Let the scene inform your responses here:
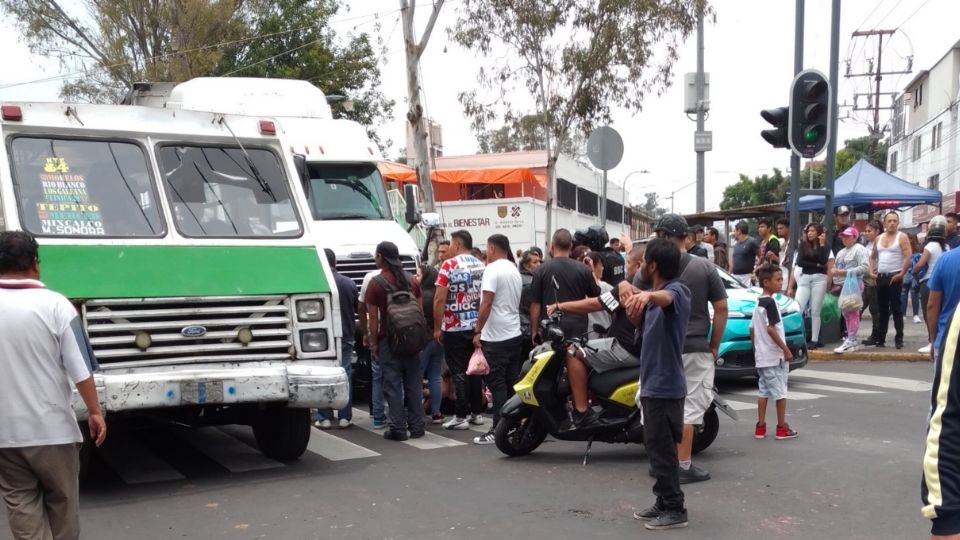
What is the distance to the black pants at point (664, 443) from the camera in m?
5.82

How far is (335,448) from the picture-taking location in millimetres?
8516

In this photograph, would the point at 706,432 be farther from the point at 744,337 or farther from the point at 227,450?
the point at 227,450

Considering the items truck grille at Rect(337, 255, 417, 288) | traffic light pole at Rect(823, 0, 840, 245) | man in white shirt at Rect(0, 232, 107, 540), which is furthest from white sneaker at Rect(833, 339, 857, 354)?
man in white shirt at Rect(0, 232, 107, 540)

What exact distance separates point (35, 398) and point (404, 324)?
4162mm

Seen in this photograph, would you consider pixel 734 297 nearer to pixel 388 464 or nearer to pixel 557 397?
pixel 557 397

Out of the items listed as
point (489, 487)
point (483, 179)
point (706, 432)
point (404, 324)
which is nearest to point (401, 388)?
point (404, 324)

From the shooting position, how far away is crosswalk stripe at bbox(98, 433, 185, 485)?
7.45m

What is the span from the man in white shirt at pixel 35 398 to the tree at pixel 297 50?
87.4 ft

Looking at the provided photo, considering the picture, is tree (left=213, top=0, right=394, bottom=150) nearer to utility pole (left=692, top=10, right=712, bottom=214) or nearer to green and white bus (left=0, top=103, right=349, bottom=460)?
utility pole (left=692, top=10, right=712, bottom=214)

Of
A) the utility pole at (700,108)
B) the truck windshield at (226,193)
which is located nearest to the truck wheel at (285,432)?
the truck windshield at (226,193)

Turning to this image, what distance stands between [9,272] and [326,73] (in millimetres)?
28238

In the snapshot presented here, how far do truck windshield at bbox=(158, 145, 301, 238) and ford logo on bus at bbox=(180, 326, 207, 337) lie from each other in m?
0.90

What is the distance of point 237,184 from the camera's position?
8070 mm

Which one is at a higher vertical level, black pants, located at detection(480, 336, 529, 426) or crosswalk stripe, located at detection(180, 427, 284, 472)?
black pants, located at detection(480, 336, 529, 426)
